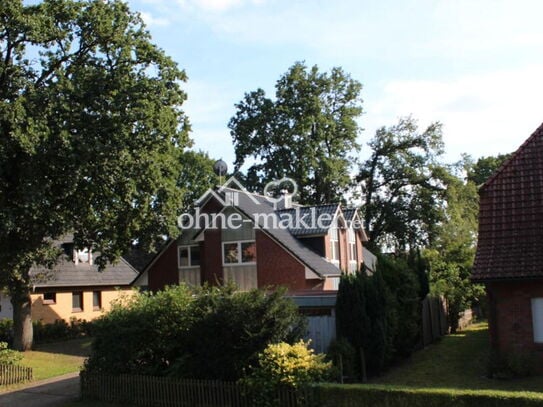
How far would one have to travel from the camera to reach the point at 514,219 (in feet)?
55.2

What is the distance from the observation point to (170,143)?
2431cm

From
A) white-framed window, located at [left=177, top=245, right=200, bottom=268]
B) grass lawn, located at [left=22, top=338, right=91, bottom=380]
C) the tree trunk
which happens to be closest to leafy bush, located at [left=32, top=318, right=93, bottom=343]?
grass lawn, located at [left=22, top=338, right=91, bottom=380]

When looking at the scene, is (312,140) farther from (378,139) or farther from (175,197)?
(175,197)

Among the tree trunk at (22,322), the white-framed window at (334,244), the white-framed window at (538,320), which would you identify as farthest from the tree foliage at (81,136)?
the white-framed window at (538,320)

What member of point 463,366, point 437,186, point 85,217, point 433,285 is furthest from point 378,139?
point 463,366

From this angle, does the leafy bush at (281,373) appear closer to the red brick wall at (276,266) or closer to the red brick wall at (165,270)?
the red brick wall at (276,266)

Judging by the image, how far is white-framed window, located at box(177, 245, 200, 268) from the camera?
30.8m

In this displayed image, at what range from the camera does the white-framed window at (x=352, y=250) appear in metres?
34.0

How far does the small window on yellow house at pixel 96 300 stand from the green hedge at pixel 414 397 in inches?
1076

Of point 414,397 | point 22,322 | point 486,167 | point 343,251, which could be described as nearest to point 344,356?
point 414,397

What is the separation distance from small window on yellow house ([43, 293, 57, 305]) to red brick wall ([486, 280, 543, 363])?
25.9 metres

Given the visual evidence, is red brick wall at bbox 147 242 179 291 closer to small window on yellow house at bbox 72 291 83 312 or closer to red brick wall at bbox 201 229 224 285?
red brick wall at bbox 201 229 224 285

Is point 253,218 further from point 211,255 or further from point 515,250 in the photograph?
point 515,250

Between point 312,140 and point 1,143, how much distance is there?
1177 inches
